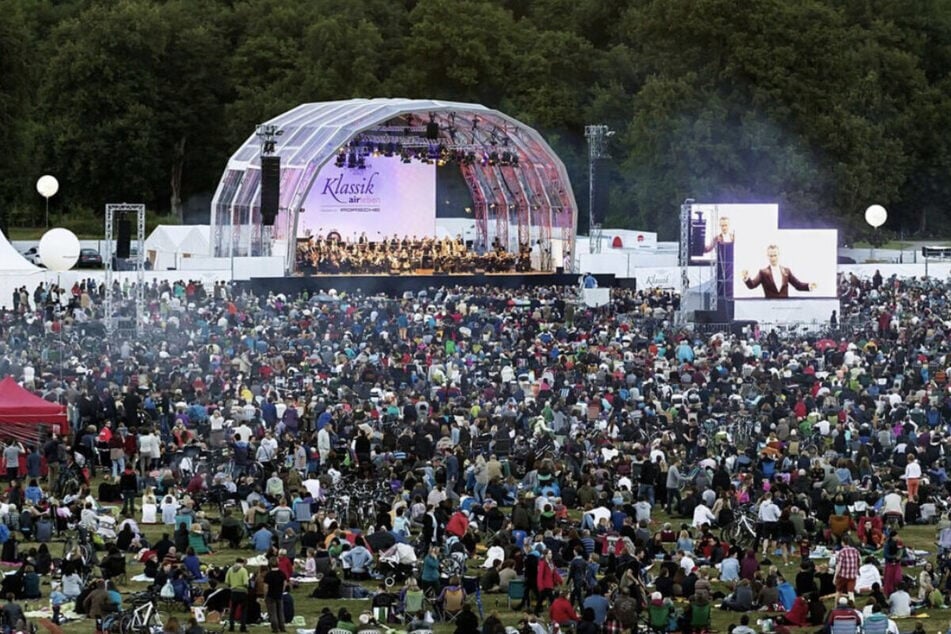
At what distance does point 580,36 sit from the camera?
268 feet

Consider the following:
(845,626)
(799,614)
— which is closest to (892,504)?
(799,614)

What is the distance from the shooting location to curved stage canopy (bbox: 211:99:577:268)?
180 ft

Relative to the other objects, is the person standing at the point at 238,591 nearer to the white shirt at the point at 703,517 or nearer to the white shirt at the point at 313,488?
the white shirt at the point at 313,488

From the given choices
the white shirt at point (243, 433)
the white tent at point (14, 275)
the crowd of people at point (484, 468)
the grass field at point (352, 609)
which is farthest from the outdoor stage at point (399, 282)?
the grass field at point (352, 609)

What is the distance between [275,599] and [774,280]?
2764 cm

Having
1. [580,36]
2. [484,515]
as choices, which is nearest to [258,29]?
[580,36]

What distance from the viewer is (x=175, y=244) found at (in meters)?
58.8

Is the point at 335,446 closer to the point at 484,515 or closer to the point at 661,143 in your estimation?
the point at 484,515

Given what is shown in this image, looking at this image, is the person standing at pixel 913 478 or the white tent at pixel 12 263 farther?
the white tent at pixel 12 263

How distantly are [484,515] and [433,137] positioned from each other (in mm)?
31667

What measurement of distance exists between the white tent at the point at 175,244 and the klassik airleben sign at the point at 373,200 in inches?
118

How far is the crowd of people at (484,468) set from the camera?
22.0 meters

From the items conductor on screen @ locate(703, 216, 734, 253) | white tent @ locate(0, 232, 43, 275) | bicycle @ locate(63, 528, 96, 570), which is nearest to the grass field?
bicycle @ locate(63, 528, 96, 570)

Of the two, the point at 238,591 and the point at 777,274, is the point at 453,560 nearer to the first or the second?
the point at 238,591
